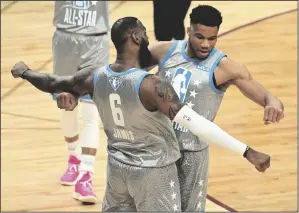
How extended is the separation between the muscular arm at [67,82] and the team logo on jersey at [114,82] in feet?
0.55

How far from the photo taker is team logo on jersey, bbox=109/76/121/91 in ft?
14.4

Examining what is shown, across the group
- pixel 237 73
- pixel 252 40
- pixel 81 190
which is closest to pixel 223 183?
pixel 81 190

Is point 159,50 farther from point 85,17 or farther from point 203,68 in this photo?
point 85,17

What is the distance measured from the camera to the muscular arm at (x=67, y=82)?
4551 mm

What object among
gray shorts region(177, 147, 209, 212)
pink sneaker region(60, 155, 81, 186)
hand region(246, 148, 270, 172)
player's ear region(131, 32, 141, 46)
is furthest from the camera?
pink sneaker region(60, 155, 81, 186)

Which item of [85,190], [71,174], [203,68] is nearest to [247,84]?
[203,68]

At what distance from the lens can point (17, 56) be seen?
1055 centimetres

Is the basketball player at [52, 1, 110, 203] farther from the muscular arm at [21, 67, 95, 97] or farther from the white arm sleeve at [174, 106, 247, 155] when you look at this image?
the white arm sleeve at [174, 106, 247, 155]

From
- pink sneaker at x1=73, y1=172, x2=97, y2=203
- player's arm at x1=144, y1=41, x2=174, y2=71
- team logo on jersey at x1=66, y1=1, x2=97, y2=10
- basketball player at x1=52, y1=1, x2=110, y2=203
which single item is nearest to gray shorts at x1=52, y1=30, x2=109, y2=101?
basketball player at x1=52, y1=1, x2=110, y2=203

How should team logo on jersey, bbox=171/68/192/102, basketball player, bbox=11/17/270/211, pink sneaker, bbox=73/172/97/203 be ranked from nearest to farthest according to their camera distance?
basketball player, bbox=11/17/270/211 < team logo on jersey, bbox=171/68/192/102 < pink sneaker, bbox=73/172/97/203

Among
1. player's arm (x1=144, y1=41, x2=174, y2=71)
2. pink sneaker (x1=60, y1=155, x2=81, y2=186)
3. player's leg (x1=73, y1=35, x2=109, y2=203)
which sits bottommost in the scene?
pink sneaker (x1=60, y1=155, x2=81, y2=186)

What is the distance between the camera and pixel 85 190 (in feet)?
22.1

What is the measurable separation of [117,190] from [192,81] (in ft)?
2.43

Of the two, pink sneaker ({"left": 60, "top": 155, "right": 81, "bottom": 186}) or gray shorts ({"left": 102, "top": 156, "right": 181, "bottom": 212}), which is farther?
pink sneaker ({"left": 60, "top": 155, "right": 81, "bottom": 186})
